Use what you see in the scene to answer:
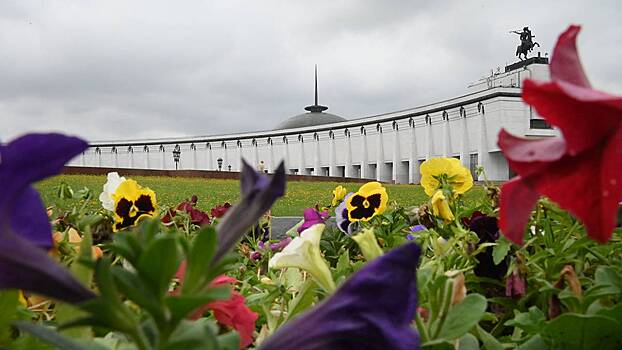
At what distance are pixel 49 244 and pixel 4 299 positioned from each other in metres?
0.14

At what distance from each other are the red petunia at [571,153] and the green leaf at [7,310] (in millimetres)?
283

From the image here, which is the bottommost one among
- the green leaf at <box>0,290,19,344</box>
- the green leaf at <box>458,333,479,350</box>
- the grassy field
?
the grassy field

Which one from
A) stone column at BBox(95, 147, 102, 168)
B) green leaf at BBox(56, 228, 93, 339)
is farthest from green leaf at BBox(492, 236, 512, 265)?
stone column at BBox(95, 147, 102, 168)

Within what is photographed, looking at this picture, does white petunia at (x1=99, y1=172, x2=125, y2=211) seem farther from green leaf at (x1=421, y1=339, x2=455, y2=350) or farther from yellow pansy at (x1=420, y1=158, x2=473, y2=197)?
green leaf at (x1=421, y1=339, x2=455, y2=350)

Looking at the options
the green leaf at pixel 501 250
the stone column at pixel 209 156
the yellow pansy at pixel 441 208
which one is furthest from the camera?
the stone column at pixel 209 156

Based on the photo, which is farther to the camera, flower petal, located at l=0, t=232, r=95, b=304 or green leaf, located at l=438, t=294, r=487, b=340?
green leaf, located at l=438, t=294, r=487, b=340

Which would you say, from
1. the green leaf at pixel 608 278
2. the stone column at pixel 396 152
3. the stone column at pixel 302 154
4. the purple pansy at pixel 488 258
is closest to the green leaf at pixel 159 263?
the green leaf at pixel 608 278

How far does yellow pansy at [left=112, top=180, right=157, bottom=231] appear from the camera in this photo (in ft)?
3.44

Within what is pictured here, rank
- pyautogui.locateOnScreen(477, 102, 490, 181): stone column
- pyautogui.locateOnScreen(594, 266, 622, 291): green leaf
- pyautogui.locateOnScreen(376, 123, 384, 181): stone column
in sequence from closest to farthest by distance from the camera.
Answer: pyautogui.locateOnScreen(594, 266, 622, 291): green leaf
pyautogui.locateOnScreen(477, 102, 490, 181): stone column
pyautogui.locateOnScreen(376, 123, 384, 181): stone column

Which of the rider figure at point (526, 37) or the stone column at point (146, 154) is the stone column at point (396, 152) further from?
the stone column at point (146, 154)

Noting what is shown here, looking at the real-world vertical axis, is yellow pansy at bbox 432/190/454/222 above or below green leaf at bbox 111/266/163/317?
below

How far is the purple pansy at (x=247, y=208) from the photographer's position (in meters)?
0.26

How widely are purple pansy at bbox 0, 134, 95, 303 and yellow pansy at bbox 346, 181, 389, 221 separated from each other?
102 cm

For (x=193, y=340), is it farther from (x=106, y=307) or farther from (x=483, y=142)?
(x=483, y=142)
